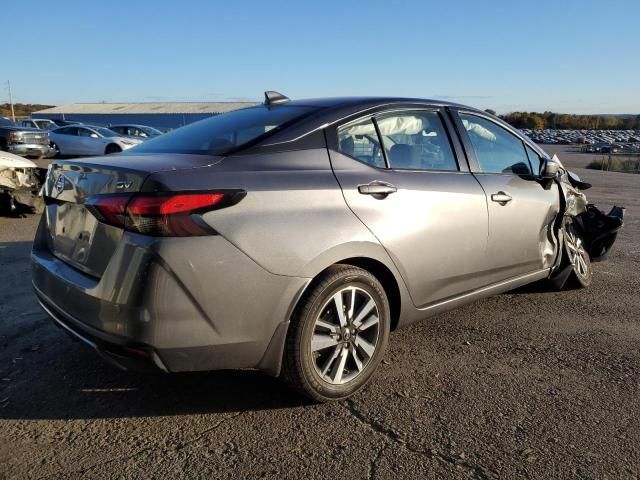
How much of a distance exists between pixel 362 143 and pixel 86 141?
19985 millimetres

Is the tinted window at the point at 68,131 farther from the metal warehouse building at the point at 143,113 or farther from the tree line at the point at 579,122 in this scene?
the tree line at the point at 579,122

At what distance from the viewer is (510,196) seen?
3941 mm

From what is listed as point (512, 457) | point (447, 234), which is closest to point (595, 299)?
point (447, 234)

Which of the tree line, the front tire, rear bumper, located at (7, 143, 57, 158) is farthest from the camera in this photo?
the tree line

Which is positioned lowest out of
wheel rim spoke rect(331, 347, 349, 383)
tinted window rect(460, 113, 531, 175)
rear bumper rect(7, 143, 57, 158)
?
wheel rim spoke rect(331, 347, 349, 383)

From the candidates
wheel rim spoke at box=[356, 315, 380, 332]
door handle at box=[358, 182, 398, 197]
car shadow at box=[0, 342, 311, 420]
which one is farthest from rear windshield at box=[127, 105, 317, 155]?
car shadow at box=[0, 342, 311, 420]

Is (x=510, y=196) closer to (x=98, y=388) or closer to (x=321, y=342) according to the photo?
(x=321, y=342)

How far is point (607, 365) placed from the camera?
352 centimetres

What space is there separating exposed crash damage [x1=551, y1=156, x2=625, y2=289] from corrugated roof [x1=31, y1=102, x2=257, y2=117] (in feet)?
177

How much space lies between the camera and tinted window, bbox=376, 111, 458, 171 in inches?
132

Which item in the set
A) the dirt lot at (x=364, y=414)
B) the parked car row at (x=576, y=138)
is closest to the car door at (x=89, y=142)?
the dirt lot at (x=364, y=414)

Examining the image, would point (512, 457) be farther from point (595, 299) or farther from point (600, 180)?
point (600, 180)

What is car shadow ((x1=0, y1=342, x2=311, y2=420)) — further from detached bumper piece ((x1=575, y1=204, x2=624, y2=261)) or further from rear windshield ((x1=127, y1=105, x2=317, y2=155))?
detached bumper piece ((x1=575, y1=204, x2=624, y2=261))

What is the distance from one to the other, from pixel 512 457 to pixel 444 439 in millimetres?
320
